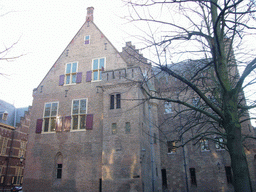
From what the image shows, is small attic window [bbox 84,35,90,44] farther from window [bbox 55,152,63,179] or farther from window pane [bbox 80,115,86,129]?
window [bbox 55,152,63,179]

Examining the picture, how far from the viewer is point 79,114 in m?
18.2

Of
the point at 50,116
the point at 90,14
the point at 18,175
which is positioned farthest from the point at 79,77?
the point at 18,175

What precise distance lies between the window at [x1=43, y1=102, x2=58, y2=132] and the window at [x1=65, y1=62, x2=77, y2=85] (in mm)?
2490

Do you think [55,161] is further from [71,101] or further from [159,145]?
[159,145]

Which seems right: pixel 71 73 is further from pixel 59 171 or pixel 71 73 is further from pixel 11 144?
pixel 11 144

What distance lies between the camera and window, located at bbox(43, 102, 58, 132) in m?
18.9

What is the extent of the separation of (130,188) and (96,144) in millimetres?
4670

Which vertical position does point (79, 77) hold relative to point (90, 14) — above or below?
below

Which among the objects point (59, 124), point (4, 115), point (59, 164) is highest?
point (4, 115)

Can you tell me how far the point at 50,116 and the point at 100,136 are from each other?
18.3ft

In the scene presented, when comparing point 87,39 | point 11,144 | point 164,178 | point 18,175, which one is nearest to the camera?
point 164,178

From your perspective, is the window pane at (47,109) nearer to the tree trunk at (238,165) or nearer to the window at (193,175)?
the window at (193,175)

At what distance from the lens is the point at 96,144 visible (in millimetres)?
16766

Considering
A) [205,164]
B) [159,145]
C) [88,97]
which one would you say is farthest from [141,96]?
[205,164]
